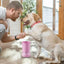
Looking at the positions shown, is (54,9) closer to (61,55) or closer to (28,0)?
(28,0)

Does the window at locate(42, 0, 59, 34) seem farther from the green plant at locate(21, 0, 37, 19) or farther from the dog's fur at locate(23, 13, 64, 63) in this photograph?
the dog's fur at locate(23, 13, 64, 63)

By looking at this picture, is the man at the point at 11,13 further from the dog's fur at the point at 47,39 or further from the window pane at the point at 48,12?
the window pane at the point at 48,12

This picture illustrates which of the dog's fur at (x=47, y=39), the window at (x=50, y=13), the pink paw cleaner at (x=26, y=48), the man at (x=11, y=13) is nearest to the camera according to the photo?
the dog's fur at (x=47, y=39)

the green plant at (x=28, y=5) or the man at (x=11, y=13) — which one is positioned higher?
the green plant at (x=28, y=5)

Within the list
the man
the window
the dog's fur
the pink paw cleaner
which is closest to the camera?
the dog's fur

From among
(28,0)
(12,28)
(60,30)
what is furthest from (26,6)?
(60,30)

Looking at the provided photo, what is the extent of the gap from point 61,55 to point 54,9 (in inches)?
141

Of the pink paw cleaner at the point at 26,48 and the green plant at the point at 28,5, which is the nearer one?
the pink paw cleaner at the point at 26,48

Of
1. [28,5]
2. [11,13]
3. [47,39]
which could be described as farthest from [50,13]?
[47,39]

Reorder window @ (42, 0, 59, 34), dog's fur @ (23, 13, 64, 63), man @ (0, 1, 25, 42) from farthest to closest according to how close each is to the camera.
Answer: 1. window @ (42, 0, 59, 34)
2. man @ (0, 1, 25, 42)
3. dog's fur @ (23, 13, 64, 63)

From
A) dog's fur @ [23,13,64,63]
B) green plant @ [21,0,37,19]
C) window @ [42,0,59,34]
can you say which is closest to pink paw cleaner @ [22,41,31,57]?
dog's fur @ [23,13,64,63]

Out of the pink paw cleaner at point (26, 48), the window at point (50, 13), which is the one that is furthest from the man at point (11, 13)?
the window at point (50, 13)

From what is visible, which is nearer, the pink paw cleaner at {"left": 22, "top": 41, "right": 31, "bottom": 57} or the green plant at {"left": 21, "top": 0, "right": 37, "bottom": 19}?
the pink paw cleaner at {"left": 22, "top": 41, "right": 31, "bottom": 57}

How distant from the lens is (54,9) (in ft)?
17.4
